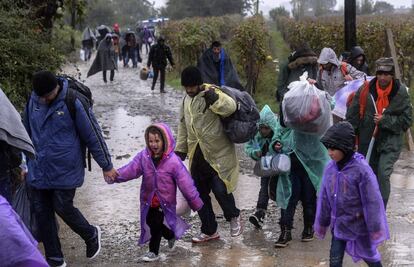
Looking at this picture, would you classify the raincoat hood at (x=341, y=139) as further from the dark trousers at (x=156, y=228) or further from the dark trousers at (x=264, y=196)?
the dark trousers at (x=264, y=196)

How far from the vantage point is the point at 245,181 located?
894 cm

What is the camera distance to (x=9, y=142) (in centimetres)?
481

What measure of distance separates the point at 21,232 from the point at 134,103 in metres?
14.1

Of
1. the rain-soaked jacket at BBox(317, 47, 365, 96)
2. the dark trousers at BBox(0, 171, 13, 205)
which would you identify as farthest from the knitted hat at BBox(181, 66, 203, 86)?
the rain-soaked jacket at BBox(317, 47, 365, 96)

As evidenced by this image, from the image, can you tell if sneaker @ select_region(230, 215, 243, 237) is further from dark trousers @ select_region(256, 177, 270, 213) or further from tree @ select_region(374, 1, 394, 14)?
tree @ select_region(374, 1, 394, 14)

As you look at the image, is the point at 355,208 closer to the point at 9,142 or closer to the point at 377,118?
the point at 377,118

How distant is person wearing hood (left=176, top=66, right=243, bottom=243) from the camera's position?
20.2 feet

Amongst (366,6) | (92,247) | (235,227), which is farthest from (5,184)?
(366,6)

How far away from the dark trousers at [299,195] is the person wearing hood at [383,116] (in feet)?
2.09

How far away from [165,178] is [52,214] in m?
0.97

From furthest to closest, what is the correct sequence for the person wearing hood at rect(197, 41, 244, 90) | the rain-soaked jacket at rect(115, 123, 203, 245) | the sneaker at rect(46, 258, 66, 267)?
the person wearing hood at rect(197, 41, 244, 90)
the rain-soaked jacket at rect(115, 123, 203, 245)
the sneaker at rect(46, 258, 66, 267)

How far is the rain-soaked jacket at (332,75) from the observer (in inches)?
341

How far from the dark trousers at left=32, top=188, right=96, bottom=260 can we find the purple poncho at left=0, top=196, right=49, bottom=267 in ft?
9.25

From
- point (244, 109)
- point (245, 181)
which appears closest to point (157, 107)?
point (245, 181)
